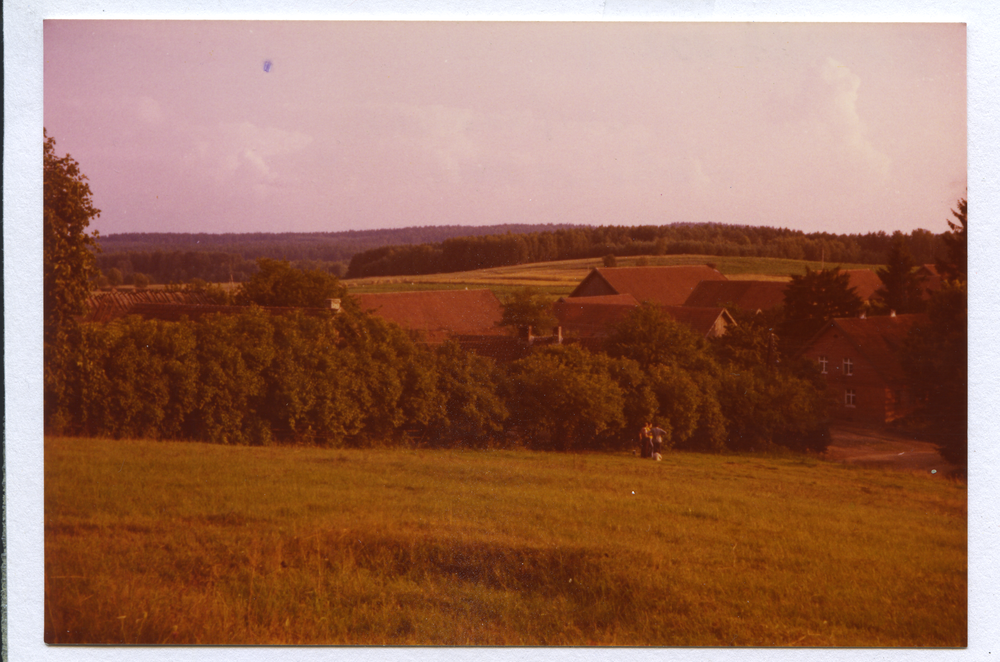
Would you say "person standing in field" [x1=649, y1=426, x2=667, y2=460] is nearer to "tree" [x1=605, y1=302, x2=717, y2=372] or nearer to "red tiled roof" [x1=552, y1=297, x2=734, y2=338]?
"tree" [x1=605, y1=302, x2=717, y2=372]

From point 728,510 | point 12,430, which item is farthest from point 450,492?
point 12,430

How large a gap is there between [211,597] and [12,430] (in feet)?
5.69

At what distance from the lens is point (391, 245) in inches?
193

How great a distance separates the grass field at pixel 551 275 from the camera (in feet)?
16.1

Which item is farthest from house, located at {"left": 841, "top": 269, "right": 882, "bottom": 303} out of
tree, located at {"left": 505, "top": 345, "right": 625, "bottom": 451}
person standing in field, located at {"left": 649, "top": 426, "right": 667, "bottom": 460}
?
tree, located at {"left": 505, "top": 345, "right": 625, "bottom": 451}

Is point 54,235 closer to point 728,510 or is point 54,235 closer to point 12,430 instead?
point 12,430

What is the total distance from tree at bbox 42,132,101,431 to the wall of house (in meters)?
5.07

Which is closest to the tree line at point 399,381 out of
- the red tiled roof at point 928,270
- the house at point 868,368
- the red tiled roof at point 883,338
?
the house at point 868,368

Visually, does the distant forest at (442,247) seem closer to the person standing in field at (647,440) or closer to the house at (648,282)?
the house at (648,282)

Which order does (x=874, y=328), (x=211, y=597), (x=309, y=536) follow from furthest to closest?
(x=874, y=328), (x=309, y=536), (x=211, y=597)

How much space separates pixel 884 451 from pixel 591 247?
2418 mm

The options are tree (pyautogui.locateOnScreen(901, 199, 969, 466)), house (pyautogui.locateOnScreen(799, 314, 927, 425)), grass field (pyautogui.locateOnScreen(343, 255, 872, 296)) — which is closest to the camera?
tree (pyautogui.locateOnScreen(901, 199, 969, 466))

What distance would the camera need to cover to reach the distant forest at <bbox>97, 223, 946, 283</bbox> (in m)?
4.70

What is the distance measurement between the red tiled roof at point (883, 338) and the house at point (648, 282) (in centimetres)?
92
